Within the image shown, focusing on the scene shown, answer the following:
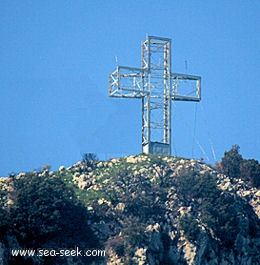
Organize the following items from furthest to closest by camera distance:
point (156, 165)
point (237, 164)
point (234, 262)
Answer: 1. point (237, 164)
2. point (156, 165)
3. point (234, 262)

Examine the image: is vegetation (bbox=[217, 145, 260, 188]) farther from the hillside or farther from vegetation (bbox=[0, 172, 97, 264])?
vegetation (bbox=[0, 172, 97, 264])

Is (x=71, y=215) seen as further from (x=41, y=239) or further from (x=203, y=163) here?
(x=203, y=163)

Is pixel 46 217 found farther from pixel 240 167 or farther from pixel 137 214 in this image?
pixel 240 167

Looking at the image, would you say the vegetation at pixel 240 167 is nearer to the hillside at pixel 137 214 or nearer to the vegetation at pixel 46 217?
the hillside at pixel 137 214

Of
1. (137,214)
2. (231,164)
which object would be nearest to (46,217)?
(137,214)

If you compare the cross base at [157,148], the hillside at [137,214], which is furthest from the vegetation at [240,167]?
the cross base at [157,148]

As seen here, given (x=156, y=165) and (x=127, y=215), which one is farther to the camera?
(x=156, y=165)

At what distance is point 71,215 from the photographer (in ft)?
306

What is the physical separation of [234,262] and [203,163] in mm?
15354

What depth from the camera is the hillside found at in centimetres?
9081

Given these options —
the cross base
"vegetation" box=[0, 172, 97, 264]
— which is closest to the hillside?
"vegetation" box=[0, 172, 97, 264]

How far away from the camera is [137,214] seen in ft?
314

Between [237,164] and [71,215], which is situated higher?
[237,164]

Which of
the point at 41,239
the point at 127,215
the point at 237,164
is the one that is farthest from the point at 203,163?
the point at 41,239
